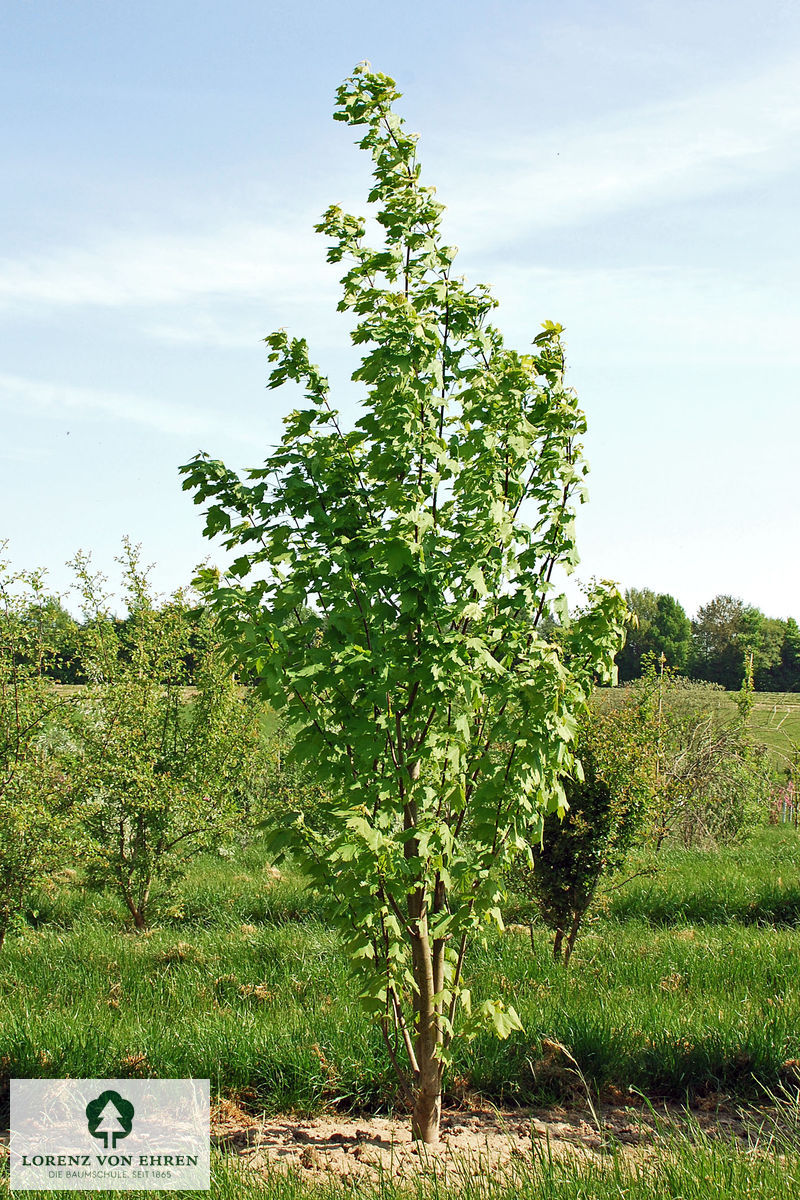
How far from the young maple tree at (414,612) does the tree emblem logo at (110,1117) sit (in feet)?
5.61

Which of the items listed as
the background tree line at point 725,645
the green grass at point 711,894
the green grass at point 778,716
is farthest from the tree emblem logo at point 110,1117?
the background tree line at point 725,645

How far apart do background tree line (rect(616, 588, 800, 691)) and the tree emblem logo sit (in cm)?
4889

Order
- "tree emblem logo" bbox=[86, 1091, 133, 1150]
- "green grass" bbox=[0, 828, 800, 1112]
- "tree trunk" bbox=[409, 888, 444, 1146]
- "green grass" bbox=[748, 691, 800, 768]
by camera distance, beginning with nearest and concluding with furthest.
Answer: "tree trunk" bbox=[409, 888, 444, 1146] → "tree emblem logo" bbox=[86, 1091, 133, 1150] → "green grass" bbox=[0, 828, 800, 1112] → "green grass" bbox=[748, 691, 800, 768]

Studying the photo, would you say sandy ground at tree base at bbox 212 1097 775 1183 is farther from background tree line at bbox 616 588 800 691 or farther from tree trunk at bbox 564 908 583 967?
background tree line at bbox 616 588 800 691

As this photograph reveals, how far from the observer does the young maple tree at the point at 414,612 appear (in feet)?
11.7

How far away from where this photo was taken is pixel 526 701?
366 cm

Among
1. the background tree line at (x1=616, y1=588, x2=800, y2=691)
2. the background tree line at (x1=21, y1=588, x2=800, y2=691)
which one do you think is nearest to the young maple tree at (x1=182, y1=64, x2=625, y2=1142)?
the background tree line at (x1=21, y1=588, x2=800, y2=691)

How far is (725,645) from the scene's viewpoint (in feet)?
182

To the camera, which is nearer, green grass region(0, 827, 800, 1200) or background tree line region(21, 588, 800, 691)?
green grass region(0, 827, 800, 1200)

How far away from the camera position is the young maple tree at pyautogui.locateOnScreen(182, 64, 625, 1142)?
3572 mm

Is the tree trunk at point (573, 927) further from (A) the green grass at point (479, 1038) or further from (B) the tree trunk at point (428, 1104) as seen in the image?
(B) the tree trunk at point (428, 1104)

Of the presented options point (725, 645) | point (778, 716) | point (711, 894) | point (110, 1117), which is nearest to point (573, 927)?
point (711, 894)

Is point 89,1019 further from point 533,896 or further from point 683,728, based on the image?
point 683,728

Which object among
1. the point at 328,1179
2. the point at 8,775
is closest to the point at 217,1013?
the point at 328,1179
